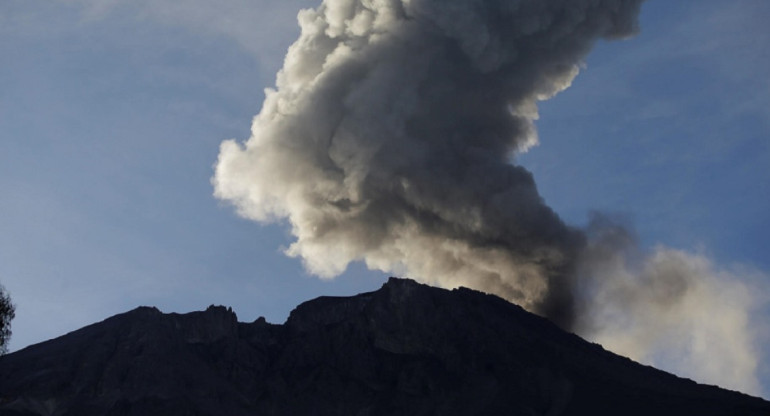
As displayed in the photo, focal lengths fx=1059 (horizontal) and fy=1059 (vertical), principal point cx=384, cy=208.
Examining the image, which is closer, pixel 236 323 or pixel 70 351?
pixel 70 351

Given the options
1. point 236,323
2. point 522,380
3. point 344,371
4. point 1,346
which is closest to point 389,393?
point 344,371

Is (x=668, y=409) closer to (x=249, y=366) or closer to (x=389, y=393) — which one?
(x=389, y=393)

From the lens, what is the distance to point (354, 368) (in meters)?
124

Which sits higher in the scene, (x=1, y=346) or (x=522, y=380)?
(x=522, y=380)

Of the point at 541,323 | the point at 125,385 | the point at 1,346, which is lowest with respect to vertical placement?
the point at 1,346

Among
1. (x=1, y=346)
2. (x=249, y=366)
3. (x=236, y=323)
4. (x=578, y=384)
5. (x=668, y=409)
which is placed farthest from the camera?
(x=236, y=323)

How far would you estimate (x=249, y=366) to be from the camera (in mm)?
126375

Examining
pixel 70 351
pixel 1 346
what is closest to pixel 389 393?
pixel 70 351

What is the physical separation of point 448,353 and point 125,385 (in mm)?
36590

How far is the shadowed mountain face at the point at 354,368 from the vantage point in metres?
109

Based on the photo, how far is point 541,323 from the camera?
413ft

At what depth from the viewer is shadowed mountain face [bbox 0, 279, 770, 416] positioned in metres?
109

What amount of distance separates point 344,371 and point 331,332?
22.5 feet

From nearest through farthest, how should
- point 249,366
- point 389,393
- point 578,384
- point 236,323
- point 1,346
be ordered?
1. point 1,346
2. point 578,384
3. point 389,393
4. point 249,366
5. point 236,323
